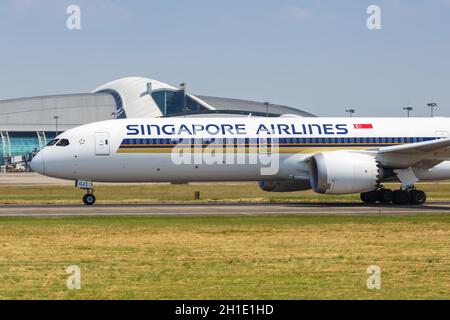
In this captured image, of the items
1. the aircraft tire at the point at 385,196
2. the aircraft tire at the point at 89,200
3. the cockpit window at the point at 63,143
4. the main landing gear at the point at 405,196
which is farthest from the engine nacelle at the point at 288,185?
the cockpit window at the point at 63,143

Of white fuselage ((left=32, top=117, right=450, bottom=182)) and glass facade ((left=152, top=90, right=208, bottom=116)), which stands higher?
glass facade ((left=152, top=90, right=208, bottom=116))

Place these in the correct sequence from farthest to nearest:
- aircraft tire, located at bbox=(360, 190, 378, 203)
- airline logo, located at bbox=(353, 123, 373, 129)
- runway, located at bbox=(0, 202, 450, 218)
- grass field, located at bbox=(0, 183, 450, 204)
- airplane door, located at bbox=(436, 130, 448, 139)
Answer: grass field, located at bbox=(0, 183, 450, 204), airplane door, located at bbox=(436, 130, 448, 139), airline logo, located at bbox=(353, 123, 373, 129), aircraft tire, located at bbox=(360, 190, 378, 203), runway, located at bbox=(0, 202, 450, 218)

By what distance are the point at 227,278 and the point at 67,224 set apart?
41.1ft

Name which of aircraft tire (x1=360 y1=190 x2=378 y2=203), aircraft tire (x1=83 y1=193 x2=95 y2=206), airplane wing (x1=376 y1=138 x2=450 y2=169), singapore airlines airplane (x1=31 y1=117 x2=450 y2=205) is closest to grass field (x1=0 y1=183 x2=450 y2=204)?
aircraft tire (x1=360 y1=190 x2=378 y2=203)

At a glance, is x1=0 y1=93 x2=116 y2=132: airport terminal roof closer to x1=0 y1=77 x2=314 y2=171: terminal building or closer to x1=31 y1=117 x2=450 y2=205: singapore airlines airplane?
x1=0 y1=77 x2=314 y2=171: terminal building

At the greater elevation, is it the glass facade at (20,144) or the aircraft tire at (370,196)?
the glass facade at (20,144)

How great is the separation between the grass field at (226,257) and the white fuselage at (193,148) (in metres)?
9.65

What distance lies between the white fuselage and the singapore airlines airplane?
5cm

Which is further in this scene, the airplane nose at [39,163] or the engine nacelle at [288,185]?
the engine nacelle at [288,185]

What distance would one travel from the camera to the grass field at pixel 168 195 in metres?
42.8

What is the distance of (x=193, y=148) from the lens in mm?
38281

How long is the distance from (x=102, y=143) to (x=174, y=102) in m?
146

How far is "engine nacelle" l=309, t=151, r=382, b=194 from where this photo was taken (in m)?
36.5

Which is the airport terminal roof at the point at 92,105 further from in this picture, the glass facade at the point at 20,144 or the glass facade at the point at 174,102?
the glass facade at the point at 20,144
